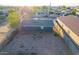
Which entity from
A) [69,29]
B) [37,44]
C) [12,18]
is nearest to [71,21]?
[69,29]

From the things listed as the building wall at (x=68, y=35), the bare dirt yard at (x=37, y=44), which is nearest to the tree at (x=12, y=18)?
the bare dirt yard at (x=37, y=44)

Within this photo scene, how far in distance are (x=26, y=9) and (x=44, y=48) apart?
2.33 ft

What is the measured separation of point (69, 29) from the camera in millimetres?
2648

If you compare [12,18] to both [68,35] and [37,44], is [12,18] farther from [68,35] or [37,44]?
[68,35]

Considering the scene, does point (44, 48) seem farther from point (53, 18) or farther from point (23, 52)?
point (53, 18)

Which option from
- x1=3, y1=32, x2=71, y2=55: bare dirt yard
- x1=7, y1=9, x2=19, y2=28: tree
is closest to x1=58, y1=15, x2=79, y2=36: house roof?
x1=3, y1=32, x2=71, y2=55: bare dirt yard

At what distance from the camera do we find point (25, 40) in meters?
2.73

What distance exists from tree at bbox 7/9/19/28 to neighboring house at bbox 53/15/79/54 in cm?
65

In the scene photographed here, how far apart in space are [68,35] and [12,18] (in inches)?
37.2

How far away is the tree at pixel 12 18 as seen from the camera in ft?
8.87

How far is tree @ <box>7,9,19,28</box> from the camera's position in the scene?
270cm

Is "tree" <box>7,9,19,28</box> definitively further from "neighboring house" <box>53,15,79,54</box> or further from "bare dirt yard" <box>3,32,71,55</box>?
"neighboring house" <box>53,15,79,54</box>
